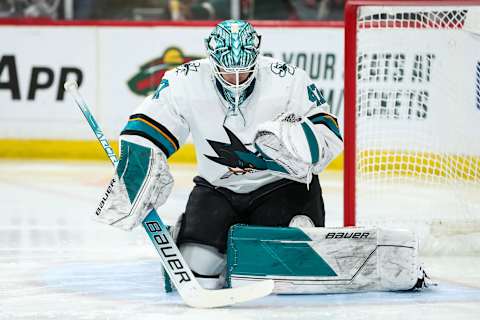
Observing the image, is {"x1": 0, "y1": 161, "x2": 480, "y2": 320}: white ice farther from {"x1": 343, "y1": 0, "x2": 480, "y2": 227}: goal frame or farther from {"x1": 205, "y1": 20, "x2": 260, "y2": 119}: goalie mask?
{"x1": 205, "y1": 20, "x2": 260, "y2": 119}: goalie mask

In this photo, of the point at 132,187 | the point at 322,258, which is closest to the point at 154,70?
the point at 132,187

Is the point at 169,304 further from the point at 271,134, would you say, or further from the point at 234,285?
the point at 271,134

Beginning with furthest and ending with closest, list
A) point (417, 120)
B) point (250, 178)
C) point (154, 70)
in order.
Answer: point (154, 70) → point (417, 120) → point (250, 178)

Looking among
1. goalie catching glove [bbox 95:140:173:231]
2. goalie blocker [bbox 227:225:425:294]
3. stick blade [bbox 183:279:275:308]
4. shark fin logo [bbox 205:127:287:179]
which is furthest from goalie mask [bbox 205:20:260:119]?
stick blade [bbox 183:279:275:308]

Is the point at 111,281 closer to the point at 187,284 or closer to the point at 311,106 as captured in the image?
the point at 187,284

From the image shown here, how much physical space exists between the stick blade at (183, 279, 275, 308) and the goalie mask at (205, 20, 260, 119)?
0.57 metres

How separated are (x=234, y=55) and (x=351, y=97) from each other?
772mm

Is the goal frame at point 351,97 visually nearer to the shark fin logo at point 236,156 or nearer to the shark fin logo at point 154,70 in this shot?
the shark fin logo at point 236,156

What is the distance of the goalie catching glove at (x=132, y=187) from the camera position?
3281 millimetres

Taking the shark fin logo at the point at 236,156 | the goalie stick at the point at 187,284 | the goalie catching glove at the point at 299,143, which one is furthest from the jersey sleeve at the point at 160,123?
the goalie catching glove at the point at 299,143

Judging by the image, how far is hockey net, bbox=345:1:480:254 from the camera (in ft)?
12.9

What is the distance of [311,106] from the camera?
3359 millimetres

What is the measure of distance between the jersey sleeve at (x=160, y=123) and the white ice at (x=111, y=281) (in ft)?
1.48

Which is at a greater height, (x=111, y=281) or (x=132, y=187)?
(x=132, y=187)
